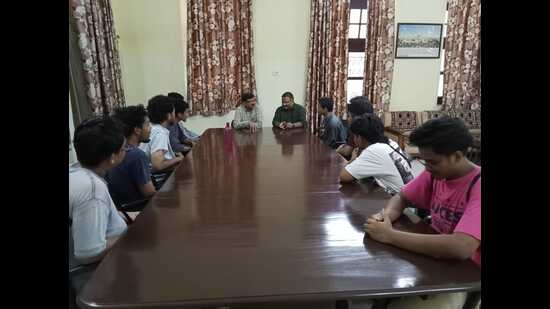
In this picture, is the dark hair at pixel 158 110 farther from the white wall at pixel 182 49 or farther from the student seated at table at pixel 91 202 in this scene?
the white wall at pixel 182 49

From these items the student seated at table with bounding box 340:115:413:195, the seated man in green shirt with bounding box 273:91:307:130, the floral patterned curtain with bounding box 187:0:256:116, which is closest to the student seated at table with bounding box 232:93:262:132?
the seated man in green shirt with bounding box 273:91:307:130

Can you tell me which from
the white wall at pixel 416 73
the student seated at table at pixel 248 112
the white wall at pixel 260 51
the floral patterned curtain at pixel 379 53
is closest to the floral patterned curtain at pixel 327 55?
the white wall at pixel 260 51

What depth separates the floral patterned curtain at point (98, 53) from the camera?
121 inches

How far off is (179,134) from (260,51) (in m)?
1.97

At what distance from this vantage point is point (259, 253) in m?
0.98

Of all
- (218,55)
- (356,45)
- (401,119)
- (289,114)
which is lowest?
(401,119)

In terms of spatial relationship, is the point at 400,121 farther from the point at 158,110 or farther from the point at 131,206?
the point at 131,206

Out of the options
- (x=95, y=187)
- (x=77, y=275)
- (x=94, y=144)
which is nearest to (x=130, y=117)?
(x=94, y=144)

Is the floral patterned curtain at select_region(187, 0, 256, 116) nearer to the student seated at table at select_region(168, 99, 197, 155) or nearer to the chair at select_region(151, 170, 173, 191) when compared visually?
the student seated at table at select_region(168, 99, 197, 155)

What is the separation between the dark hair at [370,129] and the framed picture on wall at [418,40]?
3.68m

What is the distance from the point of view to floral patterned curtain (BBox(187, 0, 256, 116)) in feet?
14.3

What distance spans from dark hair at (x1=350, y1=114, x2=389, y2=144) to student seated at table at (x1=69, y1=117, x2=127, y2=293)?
119 centimetres
